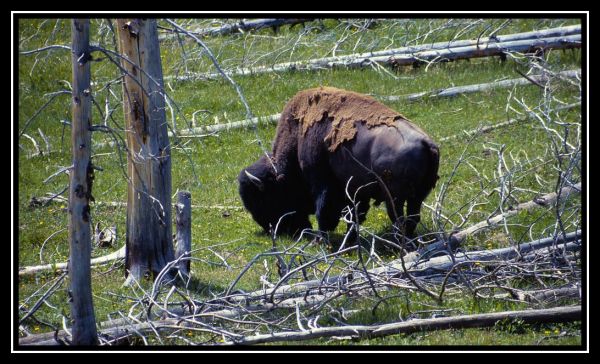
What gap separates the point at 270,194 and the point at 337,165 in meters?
1.44

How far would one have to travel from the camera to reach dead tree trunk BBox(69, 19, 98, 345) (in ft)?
20.0

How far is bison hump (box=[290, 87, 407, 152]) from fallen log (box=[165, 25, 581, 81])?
6298 millimetres

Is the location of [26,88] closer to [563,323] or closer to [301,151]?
[301,151]

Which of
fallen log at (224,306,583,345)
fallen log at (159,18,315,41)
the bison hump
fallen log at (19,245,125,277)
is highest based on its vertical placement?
fallen log at (159,18,315,41)

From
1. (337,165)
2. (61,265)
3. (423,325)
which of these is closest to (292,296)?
(423,325)

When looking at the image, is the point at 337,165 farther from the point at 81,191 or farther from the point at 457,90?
the point at 457,90

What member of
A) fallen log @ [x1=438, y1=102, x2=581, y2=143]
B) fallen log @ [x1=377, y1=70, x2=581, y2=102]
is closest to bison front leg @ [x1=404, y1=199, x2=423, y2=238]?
fallen log @ [x1=438, y1=102, x2=581, y2=143]

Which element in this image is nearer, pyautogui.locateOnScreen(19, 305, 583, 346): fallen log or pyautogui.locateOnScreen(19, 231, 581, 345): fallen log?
pyautogui.locateOnScreen(19, 305, 583, 346): fallen log

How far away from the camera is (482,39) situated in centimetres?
1703

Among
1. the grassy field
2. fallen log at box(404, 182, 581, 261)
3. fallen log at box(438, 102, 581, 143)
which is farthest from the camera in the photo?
fallen log at box(438, 102, 581, 143)

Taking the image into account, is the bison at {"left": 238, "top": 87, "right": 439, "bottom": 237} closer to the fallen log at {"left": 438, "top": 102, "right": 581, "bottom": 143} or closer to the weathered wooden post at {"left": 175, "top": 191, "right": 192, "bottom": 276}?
the weathered wooden post at {"left": 175, "top": 191, "right": 192, "bottom": 276}

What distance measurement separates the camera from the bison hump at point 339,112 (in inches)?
404
